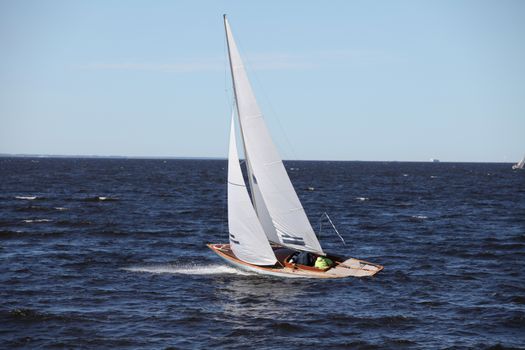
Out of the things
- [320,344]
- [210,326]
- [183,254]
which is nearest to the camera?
[320,344]

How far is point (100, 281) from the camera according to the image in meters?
33.7

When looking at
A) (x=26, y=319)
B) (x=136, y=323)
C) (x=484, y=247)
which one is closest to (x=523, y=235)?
(x=484, y=247)

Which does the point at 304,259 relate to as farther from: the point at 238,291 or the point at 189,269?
the point at 189,269

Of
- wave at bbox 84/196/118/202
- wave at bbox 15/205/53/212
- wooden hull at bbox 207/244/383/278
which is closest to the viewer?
wooden hull at bbox 207/244/383/278

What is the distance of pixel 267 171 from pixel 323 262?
6057 mm

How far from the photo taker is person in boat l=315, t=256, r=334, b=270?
33812 millimetres

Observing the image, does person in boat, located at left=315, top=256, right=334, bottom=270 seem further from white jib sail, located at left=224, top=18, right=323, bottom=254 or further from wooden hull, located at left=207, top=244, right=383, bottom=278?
white jib sail, located at left=224, top=18, right=323, bottom=254

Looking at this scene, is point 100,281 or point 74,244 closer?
point 100,281

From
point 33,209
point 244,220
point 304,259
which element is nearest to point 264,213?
point 244,220

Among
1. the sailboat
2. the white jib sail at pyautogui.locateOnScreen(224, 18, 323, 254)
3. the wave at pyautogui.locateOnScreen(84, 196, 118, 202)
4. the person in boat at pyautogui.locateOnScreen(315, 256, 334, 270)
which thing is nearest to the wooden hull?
the sailboat

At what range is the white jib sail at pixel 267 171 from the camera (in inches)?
1255

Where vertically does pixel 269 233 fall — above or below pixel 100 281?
above

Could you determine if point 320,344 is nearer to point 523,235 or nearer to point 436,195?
point 523,235

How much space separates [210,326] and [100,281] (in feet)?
33.9
